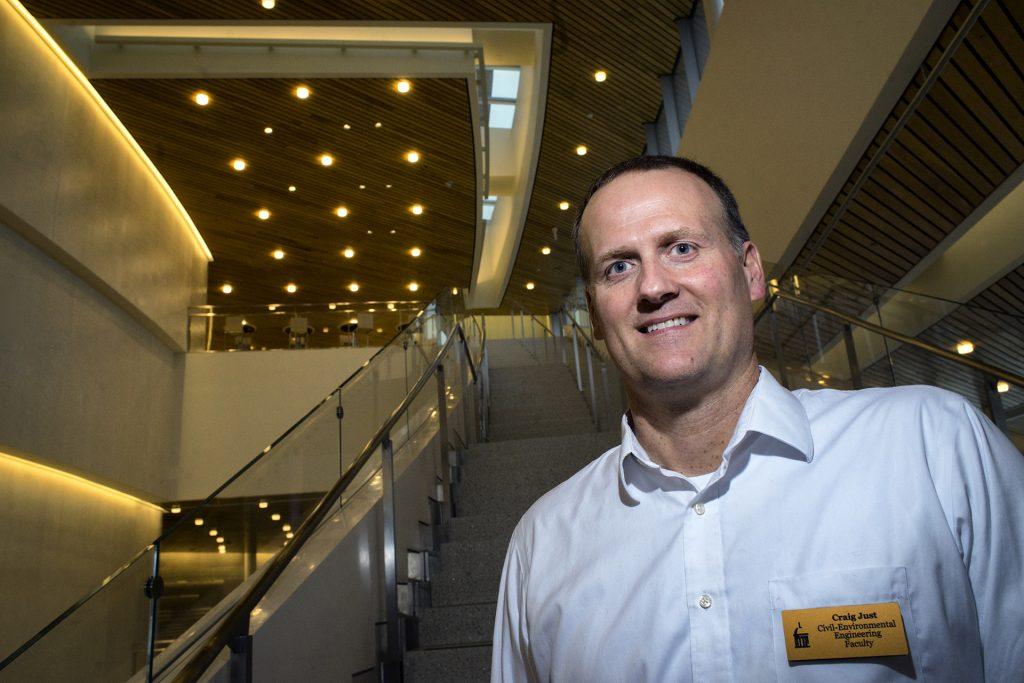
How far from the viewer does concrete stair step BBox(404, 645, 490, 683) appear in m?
3.20

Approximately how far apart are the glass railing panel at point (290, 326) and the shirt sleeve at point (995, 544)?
36.0ft

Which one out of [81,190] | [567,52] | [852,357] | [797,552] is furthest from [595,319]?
[567,52]

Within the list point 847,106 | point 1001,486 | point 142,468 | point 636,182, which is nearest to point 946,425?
point 1001,486

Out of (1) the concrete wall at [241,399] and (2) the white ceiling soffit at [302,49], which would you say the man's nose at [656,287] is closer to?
(2) the white ceiling soffit at [302,49]

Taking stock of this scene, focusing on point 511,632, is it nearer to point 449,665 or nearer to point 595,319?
point 595,319

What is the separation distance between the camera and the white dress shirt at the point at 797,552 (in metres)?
0.96

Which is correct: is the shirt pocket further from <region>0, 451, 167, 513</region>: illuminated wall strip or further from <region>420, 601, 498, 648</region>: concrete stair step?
<region>0, 451, 167, 513</region>: illuminated wall strip

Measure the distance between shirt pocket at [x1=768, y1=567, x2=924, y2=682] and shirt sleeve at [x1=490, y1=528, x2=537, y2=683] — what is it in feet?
1.52

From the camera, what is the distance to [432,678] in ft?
10.5

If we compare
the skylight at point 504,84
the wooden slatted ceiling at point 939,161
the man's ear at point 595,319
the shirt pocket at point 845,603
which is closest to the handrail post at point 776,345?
the wooden slatted ceiling at point 939,161

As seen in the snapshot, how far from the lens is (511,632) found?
1.39 meters

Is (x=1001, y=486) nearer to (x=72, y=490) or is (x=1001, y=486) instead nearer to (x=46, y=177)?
(x=46, y=177)

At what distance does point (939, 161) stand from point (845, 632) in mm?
5909

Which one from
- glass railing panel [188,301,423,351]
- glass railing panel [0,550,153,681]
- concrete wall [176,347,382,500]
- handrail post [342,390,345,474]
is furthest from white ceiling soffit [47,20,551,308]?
glass railing panel [0,550,153,681]
